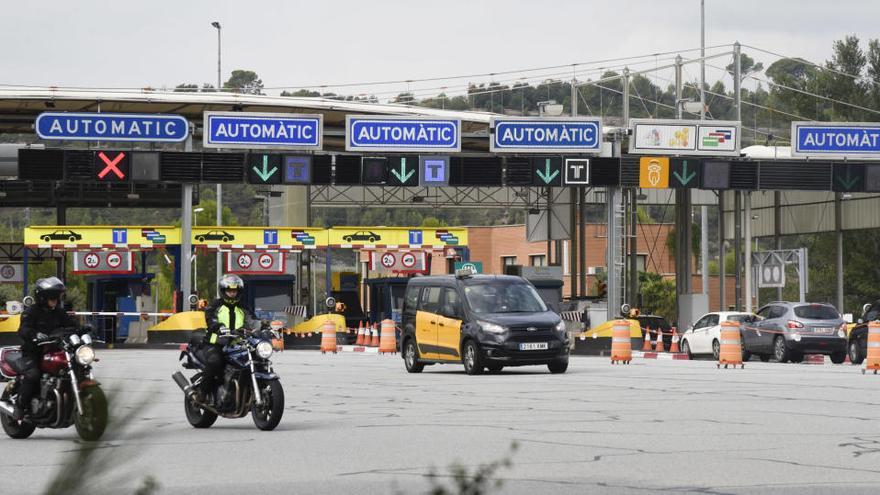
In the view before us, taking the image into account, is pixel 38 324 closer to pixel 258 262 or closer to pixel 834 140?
pixel 258 262

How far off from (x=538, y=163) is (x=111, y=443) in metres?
46.4

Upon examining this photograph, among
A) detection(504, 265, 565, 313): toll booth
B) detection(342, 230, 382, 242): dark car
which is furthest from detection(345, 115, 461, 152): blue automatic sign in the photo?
detection(504, 265, 565, 313): toll booth

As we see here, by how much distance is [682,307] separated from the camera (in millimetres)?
55750

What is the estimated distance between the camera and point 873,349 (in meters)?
28.0

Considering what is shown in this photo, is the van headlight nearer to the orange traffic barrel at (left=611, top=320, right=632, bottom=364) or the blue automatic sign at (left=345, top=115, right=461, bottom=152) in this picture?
the orange traffic barrel at (left=611, top=320, right=632, bottom=364)

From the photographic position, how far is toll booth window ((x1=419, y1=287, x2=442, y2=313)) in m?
27.3

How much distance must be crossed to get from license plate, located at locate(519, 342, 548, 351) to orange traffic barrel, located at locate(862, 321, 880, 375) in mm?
6182

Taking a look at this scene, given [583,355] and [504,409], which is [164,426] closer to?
[504,409]

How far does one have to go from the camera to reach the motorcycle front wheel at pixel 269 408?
14.5 metres

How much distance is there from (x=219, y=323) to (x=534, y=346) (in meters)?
11.4

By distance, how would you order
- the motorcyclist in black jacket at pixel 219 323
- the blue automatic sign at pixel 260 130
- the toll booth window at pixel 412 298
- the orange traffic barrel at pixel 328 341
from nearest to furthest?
the motorcyclist in black jacket at pixel 219 323, the toll booth window at pixel 412 298, the orange traffic barrel at pixel 328 341, the blue automatic sign at pixel 260 130

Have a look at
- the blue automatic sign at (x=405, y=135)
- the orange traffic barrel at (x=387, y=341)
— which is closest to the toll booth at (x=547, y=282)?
the blue automatic sign at (x=405, y=135)

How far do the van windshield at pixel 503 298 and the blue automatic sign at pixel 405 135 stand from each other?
23.8 meters

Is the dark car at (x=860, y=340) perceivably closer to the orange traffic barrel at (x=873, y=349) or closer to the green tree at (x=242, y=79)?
the orange traffic barrel at (x=873, y=349)
